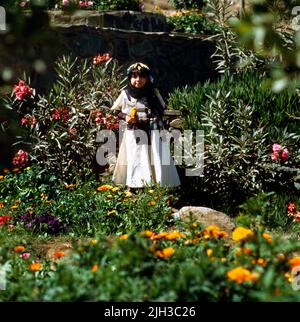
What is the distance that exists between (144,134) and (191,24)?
4529 mm

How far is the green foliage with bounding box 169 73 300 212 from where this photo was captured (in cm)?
664

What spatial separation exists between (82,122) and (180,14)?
16.4 feet

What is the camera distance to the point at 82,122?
7352 mm

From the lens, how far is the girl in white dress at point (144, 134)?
676 centimetres

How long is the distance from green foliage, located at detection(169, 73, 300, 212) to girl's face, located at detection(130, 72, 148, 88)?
0.65 m

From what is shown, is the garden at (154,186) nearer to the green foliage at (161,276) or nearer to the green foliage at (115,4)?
the green foliage at (161,276)

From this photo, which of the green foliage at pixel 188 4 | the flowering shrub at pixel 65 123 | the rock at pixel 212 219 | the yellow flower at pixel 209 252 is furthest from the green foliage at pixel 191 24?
the yellow flower at pixel 209 252

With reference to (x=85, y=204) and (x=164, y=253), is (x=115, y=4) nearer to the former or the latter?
(x=85, y=204)

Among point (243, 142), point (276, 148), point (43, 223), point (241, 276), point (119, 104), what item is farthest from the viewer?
point (119, 104)

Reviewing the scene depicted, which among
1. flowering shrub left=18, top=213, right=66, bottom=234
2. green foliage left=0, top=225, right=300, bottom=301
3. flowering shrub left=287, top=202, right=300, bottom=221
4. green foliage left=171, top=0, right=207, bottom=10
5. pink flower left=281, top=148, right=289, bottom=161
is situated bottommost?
green foliage left=0, top=225, right=300, bottom=301

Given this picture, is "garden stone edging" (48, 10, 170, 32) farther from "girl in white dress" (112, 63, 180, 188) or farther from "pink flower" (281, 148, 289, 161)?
"pink flower" (281, 148, 289, 161)

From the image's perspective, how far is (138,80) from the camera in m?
6.77

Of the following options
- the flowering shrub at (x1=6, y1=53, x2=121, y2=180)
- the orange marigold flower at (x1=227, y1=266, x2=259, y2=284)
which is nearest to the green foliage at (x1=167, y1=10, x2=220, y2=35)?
the flowering shrub at (x1=6, y1=53, x2=121, y2=180)

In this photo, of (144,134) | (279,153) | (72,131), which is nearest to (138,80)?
(144,134)
